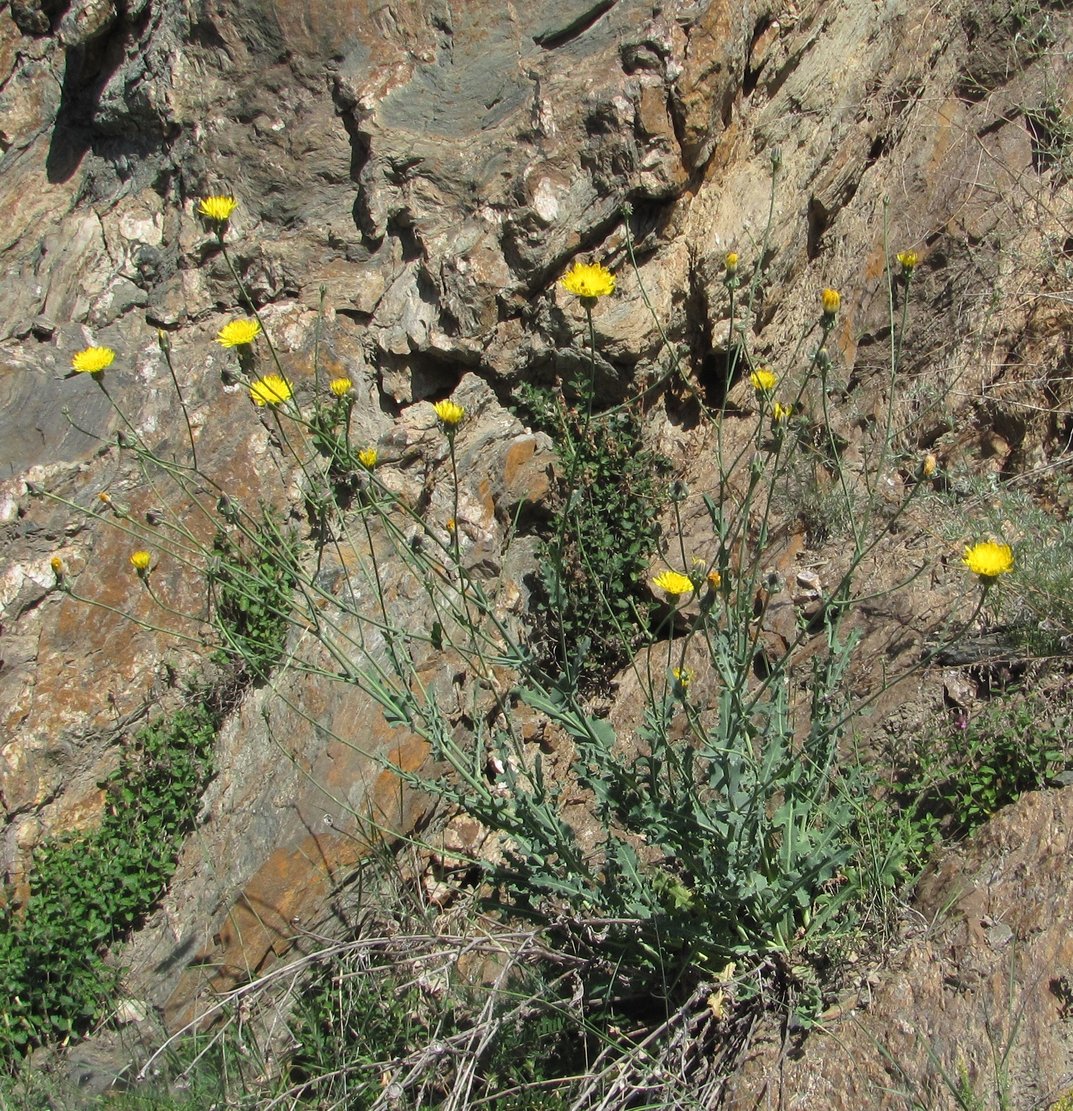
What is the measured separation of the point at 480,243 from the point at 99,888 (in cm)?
303

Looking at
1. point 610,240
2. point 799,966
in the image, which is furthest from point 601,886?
point 610,240

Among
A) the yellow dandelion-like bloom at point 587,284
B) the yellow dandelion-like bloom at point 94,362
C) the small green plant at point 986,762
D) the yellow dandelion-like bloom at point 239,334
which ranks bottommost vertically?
the small green plant at point 986,762

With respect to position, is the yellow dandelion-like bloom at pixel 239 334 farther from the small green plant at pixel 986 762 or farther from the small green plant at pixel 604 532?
the small green plant at pixel 986 762

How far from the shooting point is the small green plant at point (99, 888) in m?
3.59

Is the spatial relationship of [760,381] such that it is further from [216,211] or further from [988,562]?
[216,211]

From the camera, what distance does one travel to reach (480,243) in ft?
14.7

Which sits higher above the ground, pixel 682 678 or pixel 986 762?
pixel 682 678

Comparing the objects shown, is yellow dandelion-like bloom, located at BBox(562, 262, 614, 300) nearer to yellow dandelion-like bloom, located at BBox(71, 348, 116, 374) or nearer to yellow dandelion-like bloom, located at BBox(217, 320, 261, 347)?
yellow dandelion-like bloom, located at BBox(217, 320, 261, 347)

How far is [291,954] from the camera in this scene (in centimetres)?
367

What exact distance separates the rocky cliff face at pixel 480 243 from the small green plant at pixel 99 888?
0.15 m

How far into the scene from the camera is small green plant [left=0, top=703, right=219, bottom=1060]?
11.8 feet

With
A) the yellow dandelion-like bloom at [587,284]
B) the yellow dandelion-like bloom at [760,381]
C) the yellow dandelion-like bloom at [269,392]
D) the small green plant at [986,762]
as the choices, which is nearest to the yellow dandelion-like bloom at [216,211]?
the yellow dandelion-like bloom at [269,392]

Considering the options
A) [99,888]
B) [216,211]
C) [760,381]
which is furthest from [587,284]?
[99,888]

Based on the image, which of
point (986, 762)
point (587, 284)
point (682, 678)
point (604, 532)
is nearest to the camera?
point (682, 678)
